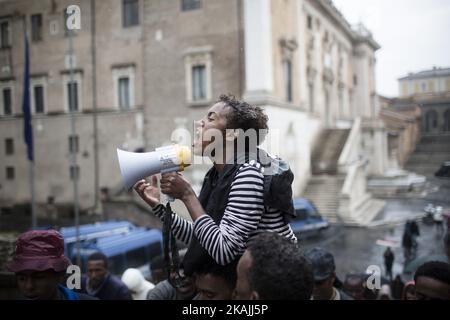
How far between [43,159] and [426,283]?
1227 cm

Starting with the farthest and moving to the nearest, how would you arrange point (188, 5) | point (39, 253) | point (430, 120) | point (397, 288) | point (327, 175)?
1. point (327, 175)
2. point (188, 5)
3. point (430, 120)
4. point (397, 288)
5. point (39, 253)

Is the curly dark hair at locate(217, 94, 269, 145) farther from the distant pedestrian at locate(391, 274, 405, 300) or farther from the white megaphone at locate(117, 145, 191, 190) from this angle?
the distant pedestrian at locate(391, 274, 405, 300)

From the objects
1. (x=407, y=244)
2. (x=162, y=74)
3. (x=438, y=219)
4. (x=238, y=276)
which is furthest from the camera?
(x=162, y=74)

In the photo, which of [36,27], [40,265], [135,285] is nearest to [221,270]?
[40,265]

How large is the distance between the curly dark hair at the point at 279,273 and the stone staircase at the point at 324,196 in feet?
32.7

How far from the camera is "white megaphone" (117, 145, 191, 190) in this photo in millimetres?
1915

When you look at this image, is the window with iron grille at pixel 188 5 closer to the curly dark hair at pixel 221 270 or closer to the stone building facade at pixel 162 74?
the stone building facade at pixel 162 74

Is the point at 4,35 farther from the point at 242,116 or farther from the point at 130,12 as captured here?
the point at 242,116

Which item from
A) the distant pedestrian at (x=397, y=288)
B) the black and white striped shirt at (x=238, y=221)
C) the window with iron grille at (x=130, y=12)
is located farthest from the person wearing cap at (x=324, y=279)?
the window with iron grille at (x=130, y=12)

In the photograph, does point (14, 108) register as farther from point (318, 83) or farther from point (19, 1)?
point (318, 83)

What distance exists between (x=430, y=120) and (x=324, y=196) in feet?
18.1

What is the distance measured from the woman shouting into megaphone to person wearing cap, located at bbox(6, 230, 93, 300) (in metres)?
0.54

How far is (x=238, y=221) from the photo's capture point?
181 centimetres

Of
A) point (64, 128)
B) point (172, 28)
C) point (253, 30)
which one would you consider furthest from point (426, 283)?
point (64, 128)
